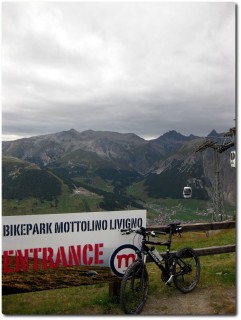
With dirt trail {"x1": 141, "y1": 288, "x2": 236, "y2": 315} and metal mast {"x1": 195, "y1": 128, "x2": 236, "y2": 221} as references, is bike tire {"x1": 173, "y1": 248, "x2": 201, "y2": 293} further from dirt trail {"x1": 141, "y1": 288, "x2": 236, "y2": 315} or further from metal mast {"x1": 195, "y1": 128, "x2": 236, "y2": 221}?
metal mast {"x1": 195, "y1": 128, "x2": 236, "y2": 221}

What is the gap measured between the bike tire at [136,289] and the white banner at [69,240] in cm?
59

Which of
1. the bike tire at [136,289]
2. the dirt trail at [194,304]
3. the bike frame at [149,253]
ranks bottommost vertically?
the dirt trail at [194,304]

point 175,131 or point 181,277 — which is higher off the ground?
point 175,131

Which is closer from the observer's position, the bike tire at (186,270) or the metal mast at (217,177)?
the bike tire at (186,270)

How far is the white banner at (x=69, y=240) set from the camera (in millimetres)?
5691

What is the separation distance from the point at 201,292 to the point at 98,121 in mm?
4407

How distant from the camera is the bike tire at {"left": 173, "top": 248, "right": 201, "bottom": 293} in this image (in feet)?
21.4

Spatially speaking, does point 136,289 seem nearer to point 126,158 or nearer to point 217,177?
point 126,158

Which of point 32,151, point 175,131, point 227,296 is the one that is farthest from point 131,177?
point 227,296

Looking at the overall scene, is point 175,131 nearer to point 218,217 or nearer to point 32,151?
point 32,151

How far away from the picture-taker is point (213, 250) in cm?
704

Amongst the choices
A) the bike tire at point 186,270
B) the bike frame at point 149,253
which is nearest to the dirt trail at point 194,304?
the bike tire at point 186,270

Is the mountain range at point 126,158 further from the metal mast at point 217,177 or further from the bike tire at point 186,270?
the bike tire at point 186,270

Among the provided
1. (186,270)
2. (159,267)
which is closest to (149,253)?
(159,267)
